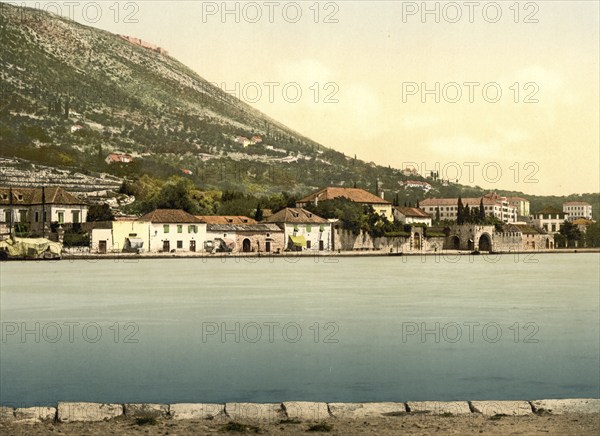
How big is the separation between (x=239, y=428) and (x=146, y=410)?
4.16 ft

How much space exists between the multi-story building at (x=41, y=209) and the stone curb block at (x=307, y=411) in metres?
60.4

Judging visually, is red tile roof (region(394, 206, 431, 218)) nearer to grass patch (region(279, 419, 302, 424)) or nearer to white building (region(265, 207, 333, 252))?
white building (region(265, 207, 333, 252))

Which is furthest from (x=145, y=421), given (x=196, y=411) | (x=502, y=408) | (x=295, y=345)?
(x=295, y=345)

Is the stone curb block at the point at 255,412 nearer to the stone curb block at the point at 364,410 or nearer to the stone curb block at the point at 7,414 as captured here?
the stone curb block at the point at 364,410

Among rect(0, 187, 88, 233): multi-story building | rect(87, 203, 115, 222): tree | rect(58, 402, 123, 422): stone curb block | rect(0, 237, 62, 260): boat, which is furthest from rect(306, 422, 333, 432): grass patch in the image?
rect(87, 203, 115, 222): tree

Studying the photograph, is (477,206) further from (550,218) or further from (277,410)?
(277,410)

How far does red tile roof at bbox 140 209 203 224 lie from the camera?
2672 inches

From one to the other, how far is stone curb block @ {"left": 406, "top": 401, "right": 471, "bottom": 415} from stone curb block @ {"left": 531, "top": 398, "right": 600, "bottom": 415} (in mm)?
806

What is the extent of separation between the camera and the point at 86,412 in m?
9.54

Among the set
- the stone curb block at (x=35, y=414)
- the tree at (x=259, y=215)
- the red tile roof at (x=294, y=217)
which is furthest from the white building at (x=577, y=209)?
the stone curb block at (x=35, y=414)

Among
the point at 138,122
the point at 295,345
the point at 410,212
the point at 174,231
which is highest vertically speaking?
the point at 138,122

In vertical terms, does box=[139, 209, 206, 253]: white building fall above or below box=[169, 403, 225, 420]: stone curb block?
above

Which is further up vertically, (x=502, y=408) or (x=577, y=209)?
(x=577, y=209)

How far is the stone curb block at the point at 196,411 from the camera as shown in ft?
31.3
